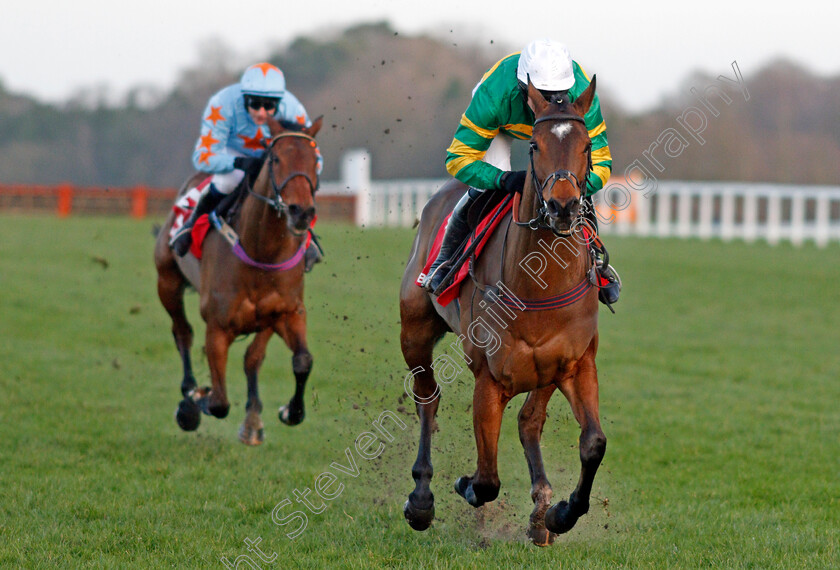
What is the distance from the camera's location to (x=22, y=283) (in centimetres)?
1474

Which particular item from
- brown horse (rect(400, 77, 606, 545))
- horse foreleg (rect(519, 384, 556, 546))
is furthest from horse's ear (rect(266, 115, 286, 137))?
horse foreleg (rect(519, 384, 556, 546))

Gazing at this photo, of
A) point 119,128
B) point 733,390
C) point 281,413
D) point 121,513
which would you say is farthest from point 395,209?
point 119,128

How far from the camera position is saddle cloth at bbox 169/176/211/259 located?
6.77 m

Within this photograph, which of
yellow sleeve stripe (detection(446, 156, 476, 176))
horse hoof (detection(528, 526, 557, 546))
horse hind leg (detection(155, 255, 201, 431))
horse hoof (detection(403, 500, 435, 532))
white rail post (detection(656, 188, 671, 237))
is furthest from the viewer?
white rail post (detection(656, 188, 671, 237))

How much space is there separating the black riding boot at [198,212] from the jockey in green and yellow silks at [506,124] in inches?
98.1

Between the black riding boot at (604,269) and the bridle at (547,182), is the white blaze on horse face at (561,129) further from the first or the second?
the black riding boot at (604,269)

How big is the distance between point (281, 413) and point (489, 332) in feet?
9.13

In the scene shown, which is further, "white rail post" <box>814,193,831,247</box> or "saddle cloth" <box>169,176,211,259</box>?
"white rail post" <box>814,193,831,247</box>

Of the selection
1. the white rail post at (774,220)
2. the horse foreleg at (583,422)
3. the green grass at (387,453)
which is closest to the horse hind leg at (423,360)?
the green grass at (387,453)

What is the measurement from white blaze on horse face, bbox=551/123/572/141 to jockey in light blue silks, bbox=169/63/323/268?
127 inches

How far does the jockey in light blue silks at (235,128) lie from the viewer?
22.0 feet

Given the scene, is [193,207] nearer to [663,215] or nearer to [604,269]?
[604,269]

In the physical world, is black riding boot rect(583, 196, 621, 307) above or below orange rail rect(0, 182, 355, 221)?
Result: above

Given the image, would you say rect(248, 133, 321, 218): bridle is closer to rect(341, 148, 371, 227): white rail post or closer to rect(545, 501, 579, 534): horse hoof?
rect(545, 501, 579, 534): horse hoof
